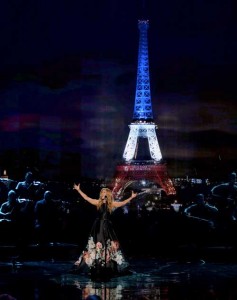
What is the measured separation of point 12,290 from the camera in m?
7.68

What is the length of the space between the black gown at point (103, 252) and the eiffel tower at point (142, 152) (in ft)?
72.4

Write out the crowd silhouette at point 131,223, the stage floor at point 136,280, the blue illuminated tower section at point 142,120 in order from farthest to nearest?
the blue illuminated tower section at point 142,120
the crowd silhouette at point 131,223
the stage floor at point 136,280

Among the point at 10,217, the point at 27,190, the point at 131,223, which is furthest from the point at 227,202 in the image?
the point at 10,217

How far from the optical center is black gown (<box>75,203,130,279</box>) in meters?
8.68

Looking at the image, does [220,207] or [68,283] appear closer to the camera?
[68,283]

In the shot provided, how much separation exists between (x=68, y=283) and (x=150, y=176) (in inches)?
1062

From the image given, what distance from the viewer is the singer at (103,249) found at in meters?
8.69

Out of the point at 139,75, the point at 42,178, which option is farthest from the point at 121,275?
the point at 139,75

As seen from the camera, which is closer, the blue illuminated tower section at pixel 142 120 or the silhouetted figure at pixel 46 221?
the silhouetted figure at pixel 46 221

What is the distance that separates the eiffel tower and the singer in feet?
72.1

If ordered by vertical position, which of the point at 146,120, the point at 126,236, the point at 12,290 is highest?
the point at 146,120

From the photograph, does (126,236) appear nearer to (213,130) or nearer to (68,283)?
(68,283)

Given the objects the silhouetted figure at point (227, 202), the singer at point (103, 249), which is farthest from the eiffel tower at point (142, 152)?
the singer at point (103, 249)

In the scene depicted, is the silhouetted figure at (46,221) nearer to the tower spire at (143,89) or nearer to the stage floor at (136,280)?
the stage floor at (136,280)
